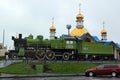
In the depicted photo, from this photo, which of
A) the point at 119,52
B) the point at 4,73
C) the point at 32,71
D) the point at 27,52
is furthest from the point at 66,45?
the point at 119,52

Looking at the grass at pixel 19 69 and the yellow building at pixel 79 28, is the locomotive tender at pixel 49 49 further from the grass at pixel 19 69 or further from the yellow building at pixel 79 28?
the yellow building at pixel 79 28

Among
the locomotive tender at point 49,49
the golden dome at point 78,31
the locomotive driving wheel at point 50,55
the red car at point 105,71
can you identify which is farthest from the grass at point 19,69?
the golden dome at point 78,31

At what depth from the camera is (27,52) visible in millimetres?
44250

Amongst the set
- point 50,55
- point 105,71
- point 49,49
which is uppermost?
point 49,49

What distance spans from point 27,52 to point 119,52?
19.5 m

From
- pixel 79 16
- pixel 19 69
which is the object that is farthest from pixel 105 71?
pixel 79 16

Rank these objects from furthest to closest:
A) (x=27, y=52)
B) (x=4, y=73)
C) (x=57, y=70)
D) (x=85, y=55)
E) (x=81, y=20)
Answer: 1. (x=81, y=20)
2. (x=85, y=55)
3. (x=27, y=52)
4. (x=57, y=70)
5. (x=4, y=73)

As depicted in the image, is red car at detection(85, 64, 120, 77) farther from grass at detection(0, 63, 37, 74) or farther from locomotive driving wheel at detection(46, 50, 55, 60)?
locomotive driving wheel at detection(46, 50, 55, 60)

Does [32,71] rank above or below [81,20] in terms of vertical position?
below

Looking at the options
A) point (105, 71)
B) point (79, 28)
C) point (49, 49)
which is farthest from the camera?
point (79, 28)

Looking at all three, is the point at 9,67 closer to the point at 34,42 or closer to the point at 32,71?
the point at 32,71

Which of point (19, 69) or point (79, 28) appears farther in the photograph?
point (79, 28)

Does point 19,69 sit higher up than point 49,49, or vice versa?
point 49,49

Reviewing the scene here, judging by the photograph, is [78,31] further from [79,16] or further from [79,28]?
[79,16]
